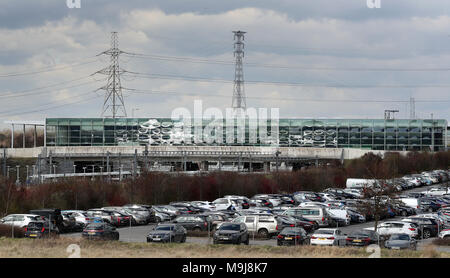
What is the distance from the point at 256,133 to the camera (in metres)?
133

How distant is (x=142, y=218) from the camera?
52938mm

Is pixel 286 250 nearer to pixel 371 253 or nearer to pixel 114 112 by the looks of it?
pixel 371 253

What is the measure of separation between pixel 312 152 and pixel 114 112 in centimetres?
3299

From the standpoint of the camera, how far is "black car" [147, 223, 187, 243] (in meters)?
37.3

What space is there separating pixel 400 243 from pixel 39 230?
64.2 ft

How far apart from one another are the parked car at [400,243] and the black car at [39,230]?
17.6 metres

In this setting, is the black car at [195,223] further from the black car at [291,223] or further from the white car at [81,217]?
the white car at [81,217]

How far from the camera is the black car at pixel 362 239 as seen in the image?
1417 inches

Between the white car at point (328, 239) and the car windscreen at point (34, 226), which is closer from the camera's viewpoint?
the white car at point (328, 239)

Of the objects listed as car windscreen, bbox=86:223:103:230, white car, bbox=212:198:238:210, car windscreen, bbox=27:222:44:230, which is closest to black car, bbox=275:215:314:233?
car windscreen, bbox=86:223:103:230

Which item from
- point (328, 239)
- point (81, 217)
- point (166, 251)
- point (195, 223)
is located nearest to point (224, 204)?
point (195, 223)

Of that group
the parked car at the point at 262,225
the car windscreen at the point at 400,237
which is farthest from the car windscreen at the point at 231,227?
the car windscreen at the point at 400,237

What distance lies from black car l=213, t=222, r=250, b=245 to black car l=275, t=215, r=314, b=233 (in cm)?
651
